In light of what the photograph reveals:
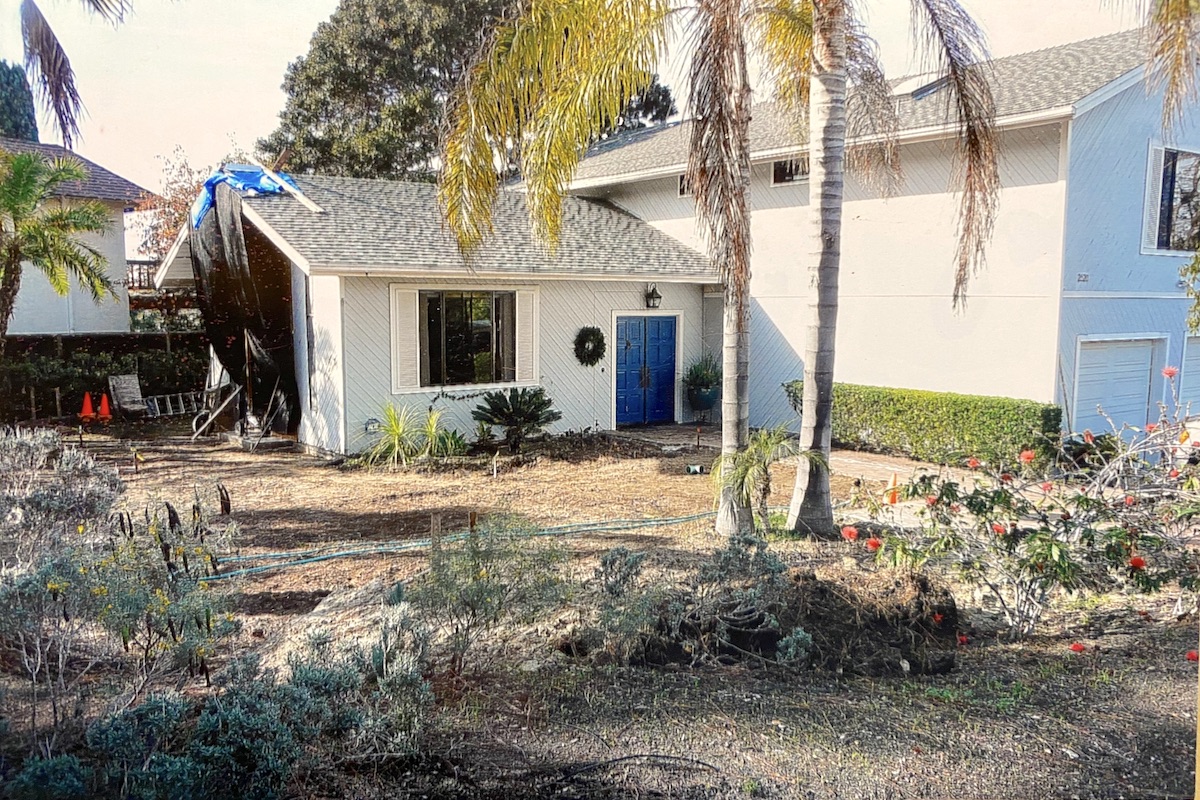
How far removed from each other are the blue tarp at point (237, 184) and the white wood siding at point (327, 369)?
1555 millimetres

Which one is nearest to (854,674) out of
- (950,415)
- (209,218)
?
(950,415)

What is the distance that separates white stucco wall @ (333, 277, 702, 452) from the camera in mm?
12859

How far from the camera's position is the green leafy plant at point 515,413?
44.2ft

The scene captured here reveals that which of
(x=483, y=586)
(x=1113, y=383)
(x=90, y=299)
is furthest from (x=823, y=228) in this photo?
(x=90, y=299)

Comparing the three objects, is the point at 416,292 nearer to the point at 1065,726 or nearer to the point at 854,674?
the point at 854,674

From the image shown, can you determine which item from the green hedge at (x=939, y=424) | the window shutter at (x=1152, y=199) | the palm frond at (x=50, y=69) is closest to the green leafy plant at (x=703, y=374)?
the green hedge at (x=939, y=424)

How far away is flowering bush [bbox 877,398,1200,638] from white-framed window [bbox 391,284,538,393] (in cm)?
860

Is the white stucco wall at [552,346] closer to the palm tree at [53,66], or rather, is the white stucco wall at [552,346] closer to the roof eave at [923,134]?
the roof eave at [923,134]

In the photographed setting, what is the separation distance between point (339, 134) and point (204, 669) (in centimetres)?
2378

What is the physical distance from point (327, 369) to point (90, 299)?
431 inches

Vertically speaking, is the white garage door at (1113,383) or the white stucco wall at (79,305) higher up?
the white stucco wall at (79,305)

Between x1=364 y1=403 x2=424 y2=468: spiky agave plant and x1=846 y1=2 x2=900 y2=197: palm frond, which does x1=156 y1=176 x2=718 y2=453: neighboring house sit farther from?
x1=846 y1=2 x2=900 y2=197: palm frond

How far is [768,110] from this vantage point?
59.8 ft

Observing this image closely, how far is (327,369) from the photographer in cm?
1314
